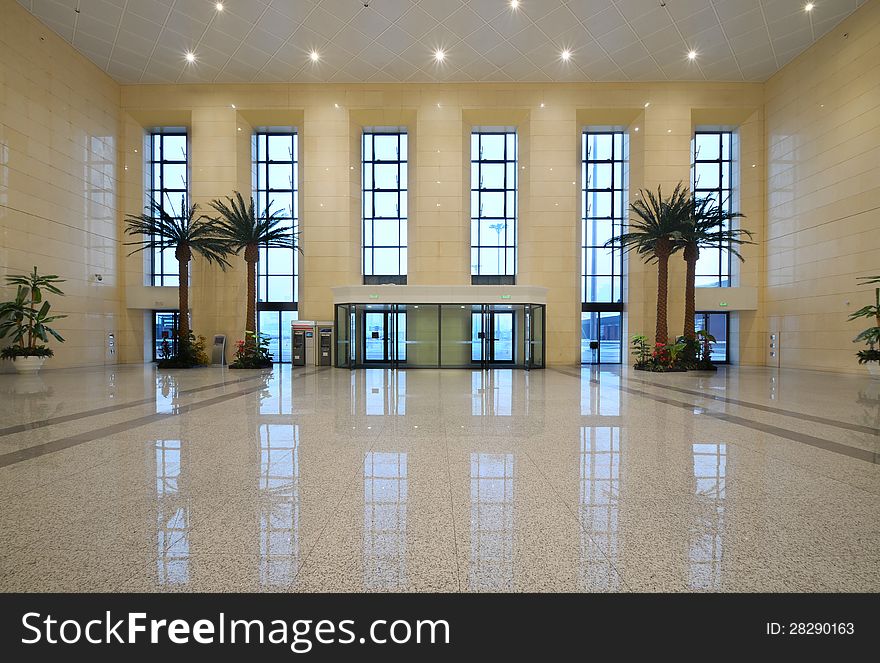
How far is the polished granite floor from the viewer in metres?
2.73

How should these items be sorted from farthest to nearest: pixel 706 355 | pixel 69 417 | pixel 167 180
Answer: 1. pixel 167 180
2. pixel 706 355
3. pixel 69 417

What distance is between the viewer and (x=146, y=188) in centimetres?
2469

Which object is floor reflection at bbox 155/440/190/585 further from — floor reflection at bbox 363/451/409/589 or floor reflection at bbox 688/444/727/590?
floor reflection at bbox 688/444/727/590

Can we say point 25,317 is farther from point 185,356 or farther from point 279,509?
point 279,509

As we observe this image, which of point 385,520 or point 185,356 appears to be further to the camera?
point 185,356

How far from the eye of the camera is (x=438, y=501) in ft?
12.8

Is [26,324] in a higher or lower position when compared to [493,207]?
lower

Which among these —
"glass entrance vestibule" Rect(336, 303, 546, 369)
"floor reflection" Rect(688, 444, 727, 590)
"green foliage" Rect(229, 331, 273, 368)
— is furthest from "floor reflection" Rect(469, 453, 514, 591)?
"green foliage" Rect(229, 331, 273, 368)

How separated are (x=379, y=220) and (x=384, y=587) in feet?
Result: 77.1

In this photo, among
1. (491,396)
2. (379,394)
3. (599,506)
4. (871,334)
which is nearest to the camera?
(599,506)

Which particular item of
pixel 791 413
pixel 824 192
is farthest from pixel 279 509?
pixel 824 192

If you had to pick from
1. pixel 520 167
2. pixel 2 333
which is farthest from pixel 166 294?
pixel 520 167

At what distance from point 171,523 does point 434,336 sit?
690 inches

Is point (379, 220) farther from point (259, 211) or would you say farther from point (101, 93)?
point (101, 93)
